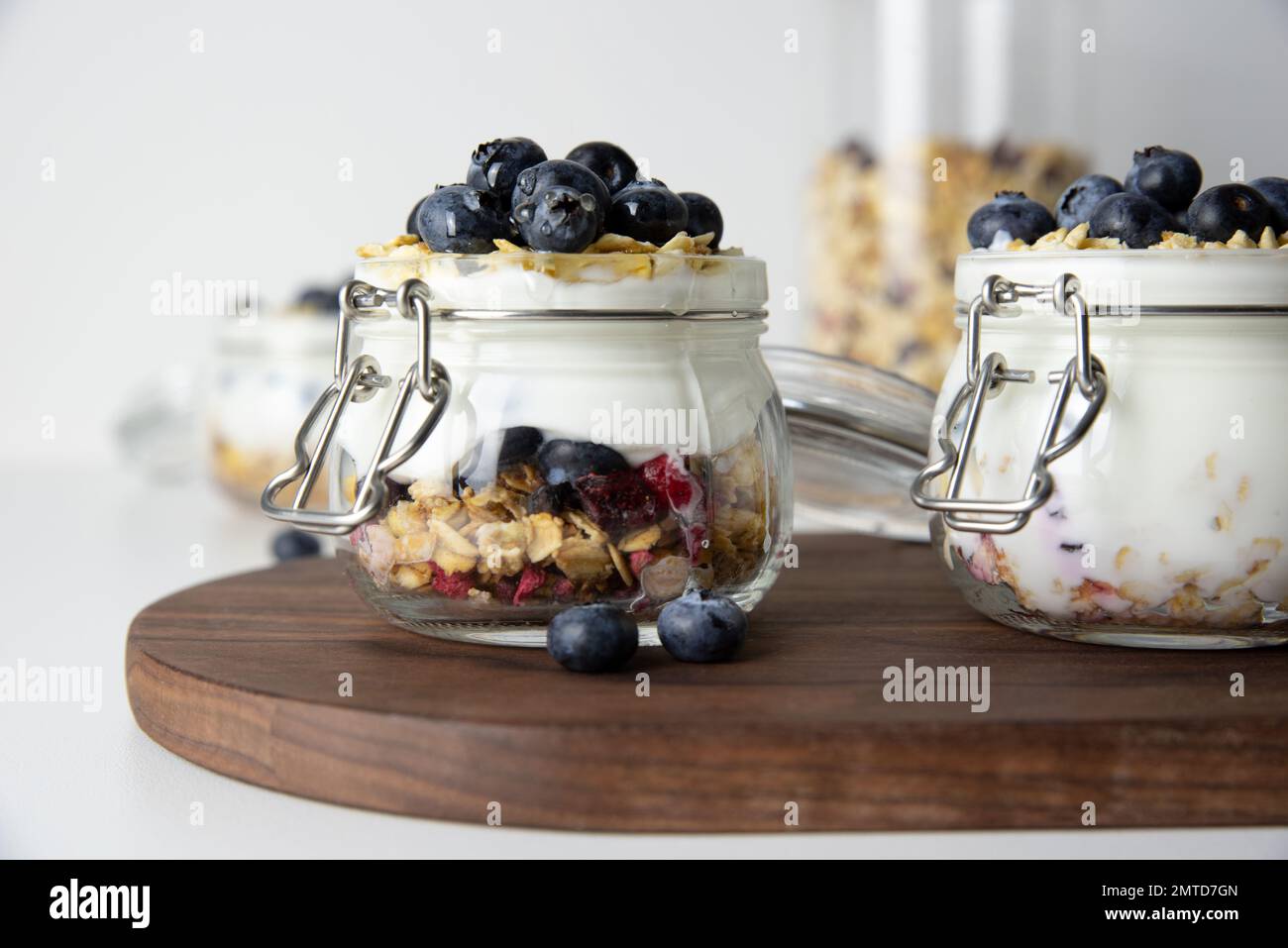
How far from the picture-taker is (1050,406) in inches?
30.8

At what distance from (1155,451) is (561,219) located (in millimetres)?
335

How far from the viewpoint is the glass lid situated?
1061mm

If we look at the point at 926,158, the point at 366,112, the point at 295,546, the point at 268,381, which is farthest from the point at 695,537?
the point at 366,112

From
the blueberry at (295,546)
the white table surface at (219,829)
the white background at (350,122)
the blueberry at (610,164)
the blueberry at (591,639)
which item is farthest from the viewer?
the white background at (350,122)

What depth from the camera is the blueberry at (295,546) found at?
1499 millimetres

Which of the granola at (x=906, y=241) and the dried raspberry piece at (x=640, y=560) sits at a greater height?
Result: the granola at (x=906, y=241)

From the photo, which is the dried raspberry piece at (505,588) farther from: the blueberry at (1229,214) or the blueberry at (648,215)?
the blueberry at (1229,214)

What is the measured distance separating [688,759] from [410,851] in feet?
0.42

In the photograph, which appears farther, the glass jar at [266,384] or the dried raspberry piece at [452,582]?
the glass jar at [266,384]

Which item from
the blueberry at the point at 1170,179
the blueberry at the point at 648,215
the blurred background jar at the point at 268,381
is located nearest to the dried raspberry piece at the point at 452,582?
the blueberry at the point at 648,215

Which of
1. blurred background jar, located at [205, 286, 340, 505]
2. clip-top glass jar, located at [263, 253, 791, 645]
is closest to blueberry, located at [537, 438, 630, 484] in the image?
clip-top glass jar, located at [263, 253, 791, 645]

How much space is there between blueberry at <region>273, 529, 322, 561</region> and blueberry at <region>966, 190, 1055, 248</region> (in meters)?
0.87

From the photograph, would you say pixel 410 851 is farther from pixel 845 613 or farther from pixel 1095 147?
pixel 1095 147

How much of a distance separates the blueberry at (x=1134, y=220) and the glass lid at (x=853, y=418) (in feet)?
0.87
